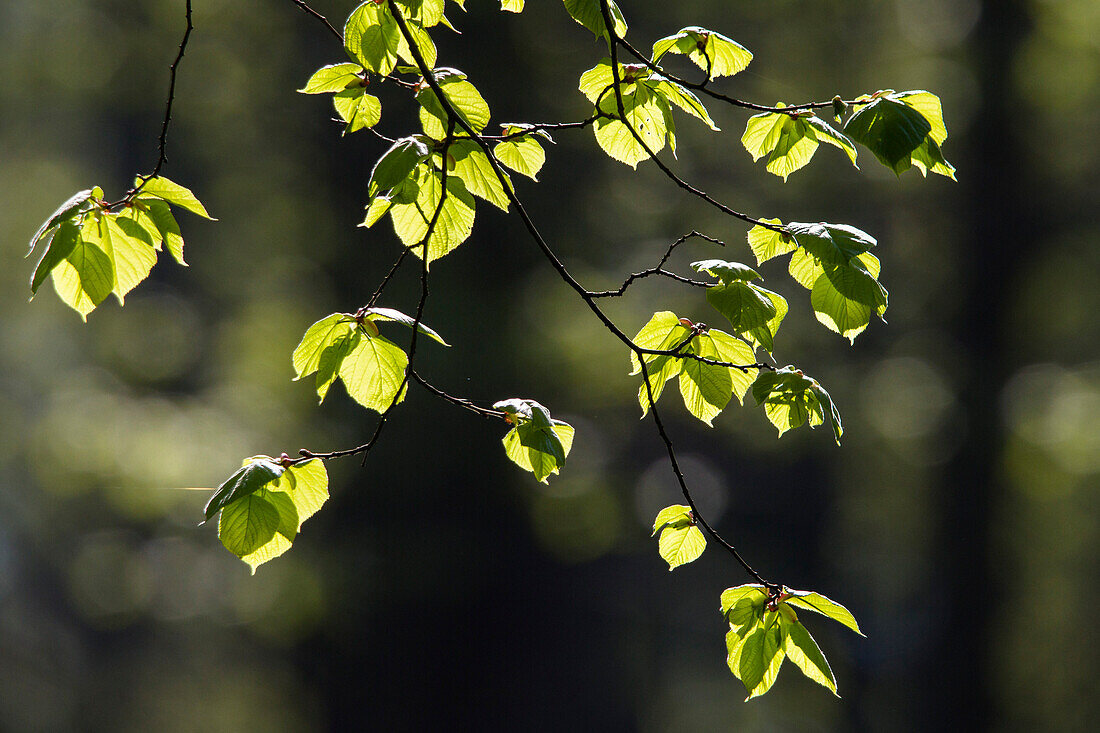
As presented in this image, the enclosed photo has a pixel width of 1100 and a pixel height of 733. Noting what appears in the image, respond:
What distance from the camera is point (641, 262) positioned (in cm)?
734

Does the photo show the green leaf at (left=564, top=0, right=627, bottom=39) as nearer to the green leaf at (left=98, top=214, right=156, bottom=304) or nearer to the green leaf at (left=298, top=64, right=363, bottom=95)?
the green leaf at (left=298, top=64, right=363, bottom=95)

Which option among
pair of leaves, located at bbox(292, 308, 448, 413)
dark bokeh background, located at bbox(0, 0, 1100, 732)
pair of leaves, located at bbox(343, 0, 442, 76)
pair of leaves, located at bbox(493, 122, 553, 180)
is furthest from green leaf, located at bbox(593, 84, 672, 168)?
dark bokeh background, located at bbox(0, 0, 1100, 732)

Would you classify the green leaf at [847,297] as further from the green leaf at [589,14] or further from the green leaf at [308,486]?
the green leaf at [308,486]

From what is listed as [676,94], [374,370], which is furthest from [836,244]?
[374,370]

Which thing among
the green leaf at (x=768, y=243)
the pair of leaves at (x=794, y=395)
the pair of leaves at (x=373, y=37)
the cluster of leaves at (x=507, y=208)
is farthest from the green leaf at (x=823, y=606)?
the pair of leaves at (x=373, y=37)

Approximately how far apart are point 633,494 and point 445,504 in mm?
1785

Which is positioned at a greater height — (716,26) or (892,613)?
(716,26)

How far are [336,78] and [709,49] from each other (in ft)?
1.80

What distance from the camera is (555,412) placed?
7262 millimetres

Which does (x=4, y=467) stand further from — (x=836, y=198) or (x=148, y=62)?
(x=836, y=198)

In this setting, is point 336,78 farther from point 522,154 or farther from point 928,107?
point 928,107

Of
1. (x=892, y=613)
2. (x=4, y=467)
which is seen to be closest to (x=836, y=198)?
(x=892, y=613)

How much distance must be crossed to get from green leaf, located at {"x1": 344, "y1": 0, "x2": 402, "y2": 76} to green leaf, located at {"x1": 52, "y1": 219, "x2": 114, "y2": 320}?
42 centimetres

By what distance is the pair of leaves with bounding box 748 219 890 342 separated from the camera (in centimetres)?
112
